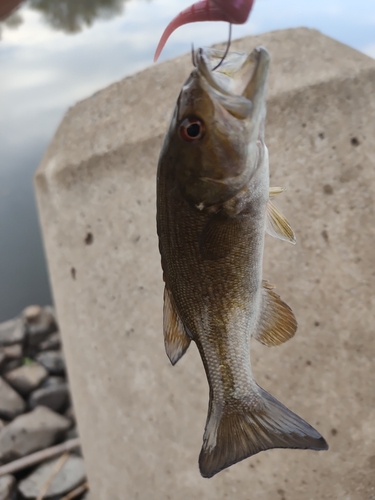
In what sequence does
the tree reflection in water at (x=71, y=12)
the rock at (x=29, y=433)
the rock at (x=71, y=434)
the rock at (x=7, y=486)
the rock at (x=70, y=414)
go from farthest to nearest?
1. the tree reflection in water at (x=71, y=12)
2. the rock at (x=70, y=414)
3. the rock at (x=71, y=434)
4. the rock at (x=29, y=433)
5. the rock at (x=7, y=486)

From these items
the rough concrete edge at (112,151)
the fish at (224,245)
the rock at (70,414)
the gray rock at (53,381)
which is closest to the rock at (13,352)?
the gray rock at (53,381)

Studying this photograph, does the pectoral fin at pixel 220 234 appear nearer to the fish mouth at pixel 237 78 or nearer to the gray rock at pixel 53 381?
the fish mouth at pixel 237 78

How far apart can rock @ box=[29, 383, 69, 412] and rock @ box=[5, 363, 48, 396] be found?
78 millimetres

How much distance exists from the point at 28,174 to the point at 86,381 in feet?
9.47

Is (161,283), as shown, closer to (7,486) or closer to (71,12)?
(7,486)

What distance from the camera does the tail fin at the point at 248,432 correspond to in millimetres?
638

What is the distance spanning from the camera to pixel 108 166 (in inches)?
55.9

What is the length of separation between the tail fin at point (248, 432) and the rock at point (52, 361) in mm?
2474

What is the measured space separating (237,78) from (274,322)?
1.17 feet

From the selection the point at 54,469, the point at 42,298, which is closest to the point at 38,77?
the point at 42,298

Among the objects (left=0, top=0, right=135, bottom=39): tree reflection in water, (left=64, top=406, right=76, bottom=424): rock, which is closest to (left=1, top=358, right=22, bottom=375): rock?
(left=64, top=406, right=76, bottom=424): rock

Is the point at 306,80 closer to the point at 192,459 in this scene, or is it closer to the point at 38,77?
the point at 192,459

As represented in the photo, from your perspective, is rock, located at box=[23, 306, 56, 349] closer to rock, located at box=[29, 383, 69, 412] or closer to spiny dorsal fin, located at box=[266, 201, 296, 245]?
rock, located at box=[29, 383, 69, 412]

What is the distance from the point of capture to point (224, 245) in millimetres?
655
